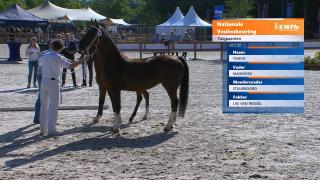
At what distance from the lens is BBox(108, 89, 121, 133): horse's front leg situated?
1077 centimetres

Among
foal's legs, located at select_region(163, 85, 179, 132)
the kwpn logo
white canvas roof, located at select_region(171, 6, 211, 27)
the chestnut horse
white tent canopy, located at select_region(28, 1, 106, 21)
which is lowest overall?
foal's legs, located at select_region(163, 85, 179, 132)

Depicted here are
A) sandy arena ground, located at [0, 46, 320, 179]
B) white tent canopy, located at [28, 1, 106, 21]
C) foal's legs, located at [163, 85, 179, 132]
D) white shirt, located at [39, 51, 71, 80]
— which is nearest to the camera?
sandy arena ground, located at [0, 46, 320, 179]

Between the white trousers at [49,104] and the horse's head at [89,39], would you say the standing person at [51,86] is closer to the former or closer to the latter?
the white trousers at [49,104]

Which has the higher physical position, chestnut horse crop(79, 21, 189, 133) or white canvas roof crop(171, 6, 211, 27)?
white canvas roof crop(171, 6, 211, 27)

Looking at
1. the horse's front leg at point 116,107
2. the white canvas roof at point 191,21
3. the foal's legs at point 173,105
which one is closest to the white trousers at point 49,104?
the horse's front leg at point 116,107

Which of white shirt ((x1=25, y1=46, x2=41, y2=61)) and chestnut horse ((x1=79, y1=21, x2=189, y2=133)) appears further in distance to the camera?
white shirt ((x1=25, y1=46, x2=41, y2=61))

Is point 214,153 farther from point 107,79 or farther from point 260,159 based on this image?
point 107,79

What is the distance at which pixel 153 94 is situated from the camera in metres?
17.4

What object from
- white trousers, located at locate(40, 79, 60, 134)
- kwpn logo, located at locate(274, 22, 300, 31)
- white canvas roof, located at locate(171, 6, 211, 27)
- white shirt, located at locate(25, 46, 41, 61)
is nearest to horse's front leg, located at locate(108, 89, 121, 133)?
white trousers, located at locate(40, 79, 60, 134)

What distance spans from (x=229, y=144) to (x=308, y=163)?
5.92ft

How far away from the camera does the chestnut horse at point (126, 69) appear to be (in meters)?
11.0

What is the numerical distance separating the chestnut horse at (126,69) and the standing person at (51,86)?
75 cm

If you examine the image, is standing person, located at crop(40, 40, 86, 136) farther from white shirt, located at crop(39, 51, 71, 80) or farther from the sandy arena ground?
the sandy arena ground

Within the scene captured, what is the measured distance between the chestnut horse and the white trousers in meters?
1.10
